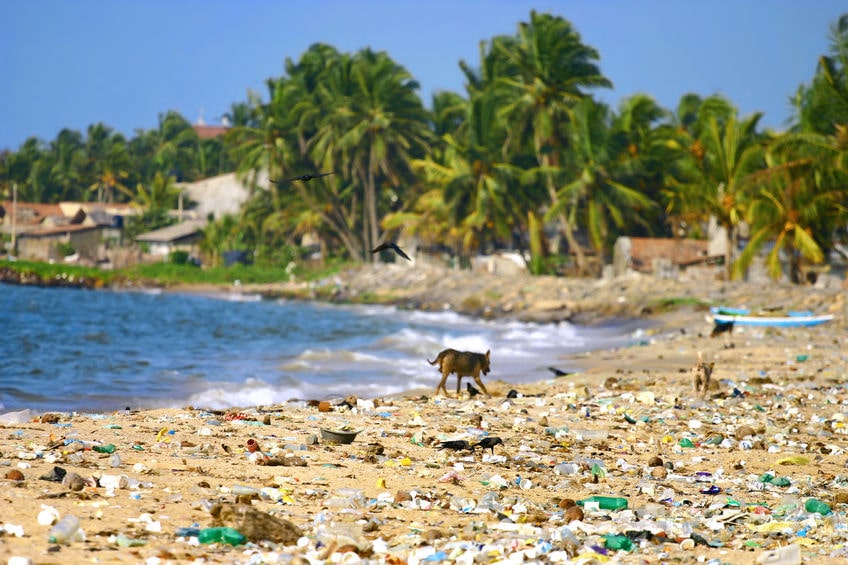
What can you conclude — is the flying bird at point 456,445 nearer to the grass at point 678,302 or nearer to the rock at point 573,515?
the rock at point 573,515

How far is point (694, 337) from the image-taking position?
82.5 ft

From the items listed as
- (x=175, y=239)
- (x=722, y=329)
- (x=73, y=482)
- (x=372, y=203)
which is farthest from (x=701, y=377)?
(x=175, y=239)

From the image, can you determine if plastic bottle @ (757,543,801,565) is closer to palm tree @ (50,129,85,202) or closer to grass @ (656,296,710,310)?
grass @ (656,296,710,310)

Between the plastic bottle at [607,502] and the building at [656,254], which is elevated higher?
the building at [656,254]

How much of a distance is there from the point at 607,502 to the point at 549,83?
43.4 m

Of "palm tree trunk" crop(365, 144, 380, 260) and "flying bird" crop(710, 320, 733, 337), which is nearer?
"flying bird" crop(710, 320, 733, 337)

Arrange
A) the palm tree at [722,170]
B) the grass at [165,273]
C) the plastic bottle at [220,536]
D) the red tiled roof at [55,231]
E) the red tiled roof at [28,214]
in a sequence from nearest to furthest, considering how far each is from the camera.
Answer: the plastic bottle at [220,536]
the palm tree at [722,170]
the grass at [165,273]
the red tiled roof at [55,231]
the red tiled roof at [28,214]

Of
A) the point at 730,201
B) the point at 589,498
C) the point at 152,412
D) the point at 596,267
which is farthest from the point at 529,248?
the point at 589,498

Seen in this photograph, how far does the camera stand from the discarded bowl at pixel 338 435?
30.5 ft

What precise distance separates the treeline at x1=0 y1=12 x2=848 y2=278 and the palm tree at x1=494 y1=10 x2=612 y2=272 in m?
0.08

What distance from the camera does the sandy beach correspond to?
5812mm

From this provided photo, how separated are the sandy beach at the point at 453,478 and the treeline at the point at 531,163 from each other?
2312 centimetres

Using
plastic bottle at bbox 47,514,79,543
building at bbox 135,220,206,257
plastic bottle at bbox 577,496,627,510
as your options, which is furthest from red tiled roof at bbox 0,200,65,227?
plastic bottle at bbox 47,514,79,543

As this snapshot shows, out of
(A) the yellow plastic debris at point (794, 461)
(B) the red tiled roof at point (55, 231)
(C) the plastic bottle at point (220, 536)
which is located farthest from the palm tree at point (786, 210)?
(B) the red tiled roof at point (55, 231)
